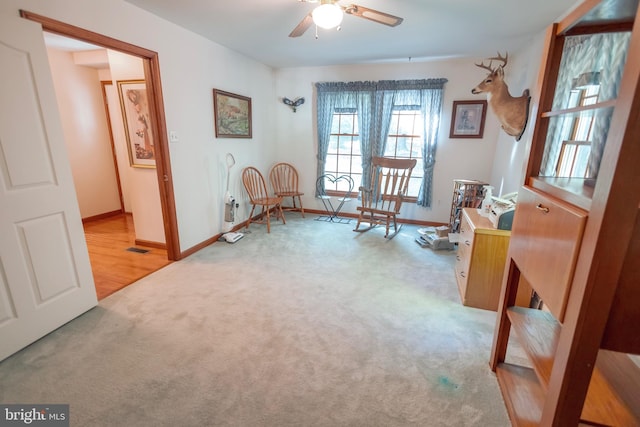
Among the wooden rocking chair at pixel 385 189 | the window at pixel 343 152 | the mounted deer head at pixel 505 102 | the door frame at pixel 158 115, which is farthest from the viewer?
the window at pixel 343 152

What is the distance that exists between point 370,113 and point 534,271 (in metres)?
3.62

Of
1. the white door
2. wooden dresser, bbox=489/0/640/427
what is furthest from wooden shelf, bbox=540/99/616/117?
the white door

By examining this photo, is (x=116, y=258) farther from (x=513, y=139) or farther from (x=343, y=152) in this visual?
(x=513, y=139)

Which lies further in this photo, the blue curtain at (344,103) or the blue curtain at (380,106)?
the blue curtain at (344,103)

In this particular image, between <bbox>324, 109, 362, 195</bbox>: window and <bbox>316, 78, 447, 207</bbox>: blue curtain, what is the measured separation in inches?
5.1

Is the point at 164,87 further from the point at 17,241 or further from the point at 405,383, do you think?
the point at 405,383

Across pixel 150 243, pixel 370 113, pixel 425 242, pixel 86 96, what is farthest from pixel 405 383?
pixel 86 96

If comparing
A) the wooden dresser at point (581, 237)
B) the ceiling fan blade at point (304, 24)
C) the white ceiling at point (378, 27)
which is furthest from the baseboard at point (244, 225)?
the wooden dresser at point (581, 237)

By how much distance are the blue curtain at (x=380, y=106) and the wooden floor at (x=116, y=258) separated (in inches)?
121

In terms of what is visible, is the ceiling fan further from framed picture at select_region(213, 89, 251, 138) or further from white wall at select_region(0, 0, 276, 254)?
framed picture at select_region(213, 89, 251, 138)

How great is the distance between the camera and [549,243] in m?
1.11

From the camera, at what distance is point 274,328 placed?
204 centimetres

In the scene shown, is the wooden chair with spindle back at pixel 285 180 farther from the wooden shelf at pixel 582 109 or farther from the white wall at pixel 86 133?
the wooden shelf at pixel 582 109

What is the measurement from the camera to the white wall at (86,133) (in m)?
3.94
